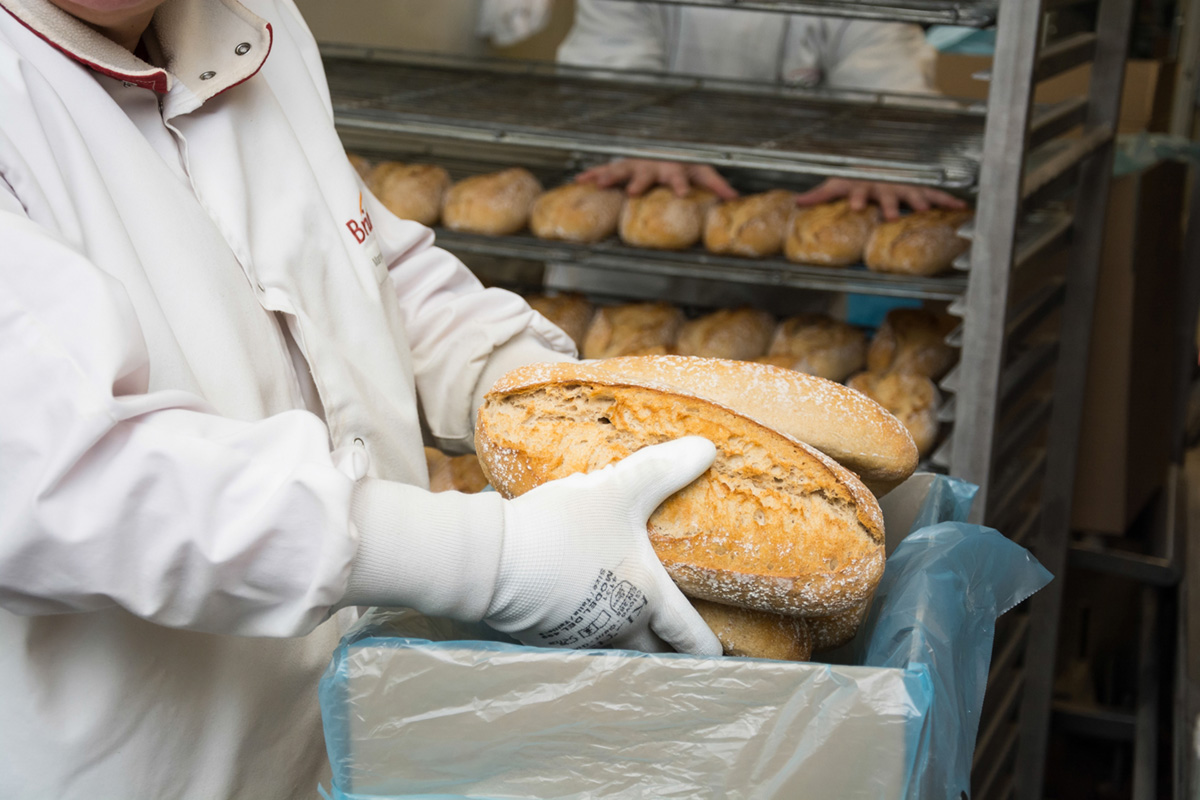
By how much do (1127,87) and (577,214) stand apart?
1.94m

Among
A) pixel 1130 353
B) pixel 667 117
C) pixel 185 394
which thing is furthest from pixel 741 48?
pixel 185 394

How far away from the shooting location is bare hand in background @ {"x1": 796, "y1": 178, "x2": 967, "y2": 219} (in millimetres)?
2115

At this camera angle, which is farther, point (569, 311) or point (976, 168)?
point (569, 311)

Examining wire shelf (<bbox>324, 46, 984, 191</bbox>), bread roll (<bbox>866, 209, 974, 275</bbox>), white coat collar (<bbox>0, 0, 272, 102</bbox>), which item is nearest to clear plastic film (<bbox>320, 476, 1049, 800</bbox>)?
white coat collar (<bbox>0, 0, 272, 102</bbox>)

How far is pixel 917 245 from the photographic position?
193cm

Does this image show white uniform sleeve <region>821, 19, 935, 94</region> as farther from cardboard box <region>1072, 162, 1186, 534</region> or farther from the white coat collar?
the white coat collar

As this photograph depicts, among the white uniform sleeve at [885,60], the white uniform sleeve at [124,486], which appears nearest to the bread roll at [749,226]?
the white uniform sleeve at [885,60]

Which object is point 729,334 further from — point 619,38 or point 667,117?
point 619,38

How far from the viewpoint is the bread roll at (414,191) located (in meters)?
2.29

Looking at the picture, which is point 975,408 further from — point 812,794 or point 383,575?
point 383,575

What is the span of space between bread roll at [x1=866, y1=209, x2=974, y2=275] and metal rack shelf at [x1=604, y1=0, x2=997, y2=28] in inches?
16.5

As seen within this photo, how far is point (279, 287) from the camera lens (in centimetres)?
101

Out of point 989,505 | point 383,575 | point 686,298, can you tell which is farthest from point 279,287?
point 686,298

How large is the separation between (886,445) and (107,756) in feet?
2.25
